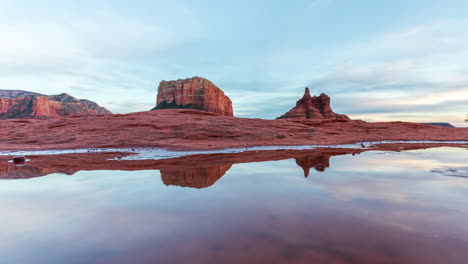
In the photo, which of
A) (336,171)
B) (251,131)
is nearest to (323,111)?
(251,131)

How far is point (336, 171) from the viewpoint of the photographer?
21.1 ft

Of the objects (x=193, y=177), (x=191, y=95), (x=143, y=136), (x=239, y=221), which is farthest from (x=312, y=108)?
(x=239, y=221)

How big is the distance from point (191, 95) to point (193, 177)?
11604cm

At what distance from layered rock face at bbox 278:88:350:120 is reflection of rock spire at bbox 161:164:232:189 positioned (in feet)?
342

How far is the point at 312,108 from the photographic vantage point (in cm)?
10925

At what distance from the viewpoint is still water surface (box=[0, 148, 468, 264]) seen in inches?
89.7

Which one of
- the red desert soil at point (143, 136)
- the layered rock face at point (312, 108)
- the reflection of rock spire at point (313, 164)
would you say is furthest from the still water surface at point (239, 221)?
the layered rock face at point (312, 108)

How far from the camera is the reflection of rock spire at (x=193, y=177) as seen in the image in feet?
17.1

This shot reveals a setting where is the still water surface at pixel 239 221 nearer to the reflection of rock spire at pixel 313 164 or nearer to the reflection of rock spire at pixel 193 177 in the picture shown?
the reflection of rock spire at pixel 193 177

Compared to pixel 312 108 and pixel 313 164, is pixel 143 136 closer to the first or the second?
pixel 313 164

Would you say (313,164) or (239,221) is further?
(313,164)

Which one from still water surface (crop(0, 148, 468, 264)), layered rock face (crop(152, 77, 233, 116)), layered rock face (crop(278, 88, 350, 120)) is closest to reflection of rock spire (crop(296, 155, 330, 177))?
still water surface (crop(0, 148, 468, 264))

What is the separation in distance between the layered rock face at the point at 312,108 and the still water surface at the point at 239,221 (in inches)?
4165

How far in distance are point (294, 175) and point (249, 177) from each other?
A: 1.16 m
